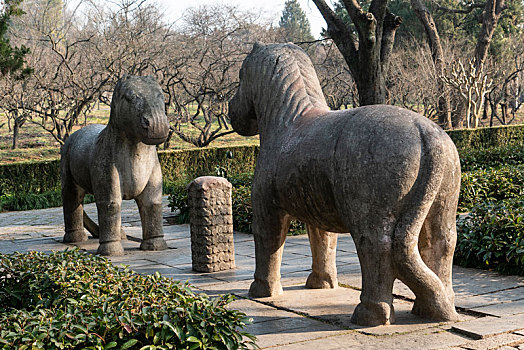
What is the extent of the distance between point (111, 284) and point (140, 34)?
64.5 feet

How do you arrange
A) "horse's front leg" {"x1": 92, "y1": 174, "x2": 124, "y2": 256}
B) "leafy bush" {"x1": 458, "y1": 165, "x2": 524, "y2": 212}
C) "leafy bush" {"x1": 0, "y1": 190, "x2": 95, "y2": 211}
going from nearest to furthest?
"horse's front leg" {"x1": 92, "y1": 174, "x2": 124, "y2": 256}
"leafy bush" {"x1": 458, "y1": 165, "x2": 524, "y2": 212}
"leafy bush" {"x1": 0, "y1": 190, "x2": 95, "y2": 211}

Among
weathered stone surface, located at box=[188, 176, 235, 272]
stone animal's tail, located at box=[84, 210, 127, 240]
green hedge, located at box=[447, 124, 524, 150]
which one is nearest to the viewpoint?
weathered stone surface, located at box=[188, 176, 235, 272]

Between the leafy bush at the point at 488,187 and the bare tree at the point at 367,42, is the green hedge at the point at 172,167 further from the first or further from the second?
the leafy bush at the point at 488,187

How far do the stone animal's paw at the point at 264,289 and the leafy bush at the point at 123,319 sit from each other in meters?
1.20

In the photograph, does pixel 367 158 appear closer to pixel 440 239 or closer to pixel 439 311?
pixel 440 239

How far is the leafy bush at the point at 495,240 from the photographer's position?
625cm

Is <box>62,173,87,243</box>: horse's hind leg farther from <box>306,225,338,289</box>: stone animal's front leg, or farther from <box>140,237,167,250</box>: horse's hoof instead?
<box>306,225,338,289</box>: stone animal's front leg

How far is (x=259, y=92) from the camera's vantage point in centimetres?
551

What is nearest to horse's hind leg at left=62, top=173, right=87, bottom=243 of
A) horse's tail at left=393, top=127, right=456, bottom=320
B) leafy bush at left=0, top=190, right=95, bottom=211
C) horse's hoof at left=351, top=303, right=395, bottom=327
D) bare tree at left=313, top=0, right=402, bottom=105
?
bare tree at left=313, top=0, right=402, bottom=105

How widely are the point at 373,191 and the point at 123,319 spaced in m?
1.76

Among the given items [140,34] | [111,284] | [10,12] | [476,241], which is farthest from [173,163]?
[111,284]

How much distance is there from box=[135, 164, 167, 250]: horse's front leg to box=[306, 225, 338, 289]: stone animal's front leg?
3.15 m

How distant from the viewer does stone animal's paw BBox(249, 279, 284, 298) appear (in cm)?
538

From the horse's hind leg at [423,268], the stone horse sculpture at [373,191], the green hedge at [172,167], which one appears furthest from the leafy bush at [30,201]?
the horse's hind leg at [423,268]
